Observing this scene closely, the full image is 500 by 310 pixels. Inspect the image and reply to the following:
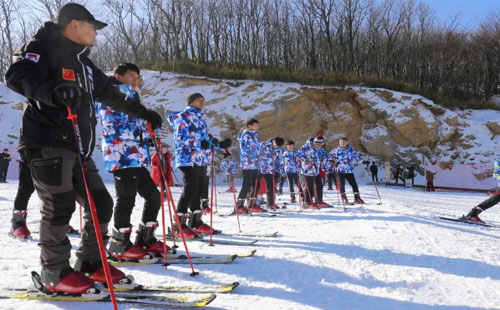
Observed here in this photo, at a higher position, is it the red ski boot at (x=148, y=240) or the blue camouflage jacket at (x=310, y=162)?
the blue camouflage jacket at (x=310, y=162)

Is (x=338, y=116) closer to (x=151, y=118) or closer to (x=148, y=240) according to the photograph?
(x=148, y=240)

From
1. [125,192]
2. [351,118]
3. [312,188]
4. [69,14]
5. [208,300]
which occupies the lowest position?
[208,300]

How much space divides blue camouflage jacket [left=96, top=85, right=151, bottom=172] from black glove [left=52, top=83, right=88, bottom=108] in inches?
53.6

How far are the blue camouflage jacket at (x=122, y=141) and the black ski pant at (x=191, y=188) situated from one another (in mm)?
1077

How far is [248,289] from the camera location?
269 cm

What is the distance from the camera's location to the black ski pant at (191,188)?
465 cm

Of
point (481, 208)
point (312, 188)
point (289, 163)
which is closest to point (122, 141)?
point (312, 188)

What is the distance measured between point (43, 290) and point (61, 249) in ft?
1.07

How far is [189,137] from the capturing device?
4805mm

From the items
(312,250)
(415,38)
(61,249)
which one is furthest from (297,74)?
(61,249)

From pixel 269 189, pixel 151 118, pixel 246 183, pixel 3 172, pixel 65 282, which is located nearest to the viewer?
pixel 65 282

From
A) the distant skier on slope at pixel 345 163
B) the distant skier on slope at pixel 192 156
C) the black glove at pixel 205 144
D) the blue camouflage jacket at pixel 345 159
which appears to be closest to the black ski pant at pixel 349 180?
the distant skier on slope at pixel 345 163

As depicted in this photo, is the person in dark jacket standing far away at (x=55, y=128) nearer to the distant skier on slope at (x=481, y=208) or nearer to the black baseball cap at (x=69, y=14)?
the black baseball cap at (x=69, y=14)

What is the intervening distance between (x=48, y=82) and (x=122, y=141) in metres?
1.40
